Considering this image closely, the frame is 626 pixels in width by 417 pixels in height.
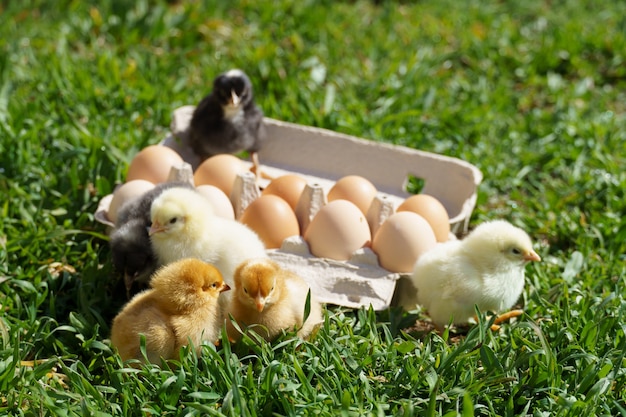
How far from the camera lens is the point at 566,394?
2896 mm

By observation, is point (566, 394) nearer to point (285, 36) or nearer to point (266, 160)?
point (266, 160)

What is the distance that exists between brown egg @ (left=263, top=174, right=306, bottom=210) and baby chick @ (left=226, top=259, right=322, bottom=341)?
2.55 feet

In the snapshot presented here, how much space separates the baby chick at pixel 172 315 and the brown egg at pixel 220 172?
3.43 feet

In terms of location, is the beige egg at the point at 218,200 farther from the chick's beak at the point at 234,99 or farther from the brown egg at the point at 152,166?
the chick's beak at the point at 234,99

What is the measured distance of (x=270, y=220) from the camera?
12.4 feet

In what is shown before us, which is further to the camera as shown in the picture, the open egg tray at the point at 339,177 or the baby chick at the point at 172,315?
the open egg tray at the point at 339,177

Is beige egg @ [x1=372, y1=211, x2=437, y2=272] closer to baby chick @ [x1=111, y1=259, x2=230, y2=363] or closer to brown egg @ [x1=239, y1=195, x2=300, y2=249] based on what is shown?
brown egg @ [x1=239, y1=195, x2=300, y2=249]

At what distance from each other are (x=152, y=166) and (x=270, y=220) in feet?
2.44

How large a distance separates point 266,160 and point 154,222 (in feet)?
5.05

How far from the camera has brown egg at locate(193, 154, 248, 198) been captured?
409 cm

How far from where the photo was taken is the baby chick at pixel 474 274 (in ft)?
11.4

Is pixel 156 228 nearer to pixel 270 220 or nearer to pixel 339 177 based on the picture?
pixel 270 220

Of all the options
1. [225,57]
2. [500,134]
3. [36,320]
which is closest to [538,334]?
[36,320]

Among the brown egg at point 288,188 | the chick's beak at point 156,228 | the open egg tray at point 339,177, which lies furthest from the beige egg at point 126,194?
the brown egg at point 288,188
